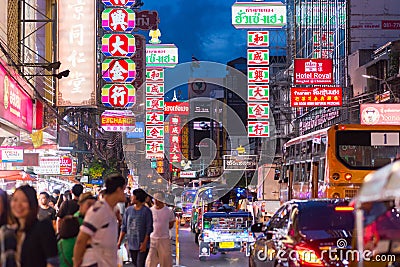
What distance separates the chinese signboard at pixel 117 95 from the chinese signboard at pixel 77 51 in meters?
7.76

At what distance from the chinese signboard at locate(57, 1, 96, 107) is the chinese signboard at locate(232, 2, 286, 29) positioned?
1698cm

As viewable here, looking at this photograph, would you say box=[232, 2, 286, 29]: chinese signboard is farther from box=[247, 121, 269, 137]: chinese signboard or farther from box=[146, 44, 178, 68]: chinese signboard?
box=[146, 44, 178, 68]: chinese signboard

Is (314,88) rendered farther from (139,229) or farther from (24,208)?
(24,208)

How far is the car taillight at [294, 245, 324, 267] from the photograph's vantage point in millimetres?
11203

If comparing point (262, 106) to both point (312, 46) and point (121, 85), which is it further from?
point (312, 46)

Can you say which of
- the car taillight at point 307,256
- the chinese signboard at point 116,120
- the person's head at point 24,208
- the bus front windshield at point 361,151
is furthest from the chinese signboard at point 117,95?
the person's head at point 24,208

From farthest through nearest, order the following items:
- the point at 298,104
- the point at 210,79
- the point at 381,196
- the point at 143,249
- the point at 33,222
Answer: the point at 210,79 < the point at 298,104 < the point at 143,249 < the point at 33,222 < the point at 381,196

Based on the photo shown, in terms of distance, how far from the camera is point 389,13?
60.3 metres

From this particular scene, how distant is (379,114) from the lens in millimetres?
35688

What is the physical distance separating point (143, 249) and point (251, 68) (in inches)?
1133

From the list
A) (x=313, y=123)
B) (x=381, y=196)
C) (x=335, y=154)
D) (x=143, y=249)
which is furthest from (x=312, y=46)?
(x=381, y=196)

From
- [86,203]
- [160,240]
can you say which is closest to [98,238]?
[86,203]

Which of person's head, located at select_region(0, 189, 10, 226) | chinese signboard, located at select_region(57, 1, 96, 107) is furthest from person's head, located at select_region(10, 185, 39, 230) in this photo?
chinese signboard, located at select_region(57, 1, 96, 107)

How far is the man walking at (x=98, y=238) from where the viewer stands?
8922mm
